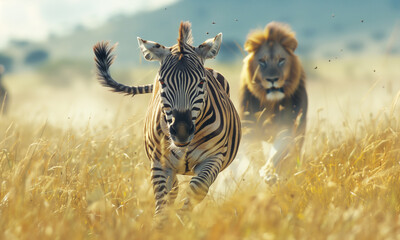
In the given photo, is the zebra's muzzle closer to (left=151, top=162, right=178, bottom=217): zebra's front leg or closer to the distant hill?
(left=151, top=162, right=178, bottom=217): zebra's front leg

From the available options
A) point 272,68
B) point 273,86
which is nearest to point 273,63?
point 272,68

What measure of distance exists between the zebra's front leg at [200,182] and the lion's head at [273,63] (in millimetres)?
3445

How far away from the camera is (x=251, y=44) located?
866 cm

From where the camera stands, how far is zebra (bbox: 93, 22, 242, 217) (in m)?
4.46

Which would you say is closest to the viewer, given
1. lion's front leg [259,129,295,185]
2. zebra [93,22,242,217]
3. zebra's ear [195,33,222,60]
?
zebra [93,22,242,217]

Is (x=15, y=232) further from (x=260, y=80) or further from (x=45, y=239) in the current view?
(x=260, y=80)

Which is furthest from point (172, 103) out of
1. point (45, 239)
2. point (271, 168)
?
point (271, 168)

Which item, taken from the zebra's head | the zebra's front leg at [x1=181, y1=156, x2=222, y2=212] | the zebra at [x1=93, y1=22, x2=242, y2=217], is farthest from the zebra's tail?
the zebra's front leg at [x1=181, y1=156, x2=222, y2=212]

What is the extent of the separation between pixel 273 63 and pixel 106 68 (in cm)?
279

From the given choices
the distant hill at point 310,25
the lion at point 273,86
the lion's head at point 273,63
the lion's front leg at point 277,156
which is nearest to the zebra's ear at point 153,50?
the lion's front leg at point 277,156

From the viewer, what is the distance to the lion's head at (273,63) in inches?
323

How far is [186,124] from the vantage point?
4332mm

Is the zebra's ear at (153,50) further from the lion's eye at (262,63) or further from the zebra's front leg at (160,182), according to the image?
the lion's eye at (262,63)

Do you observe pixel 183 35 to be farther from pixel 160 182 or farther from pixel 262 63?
pixel 262 63
